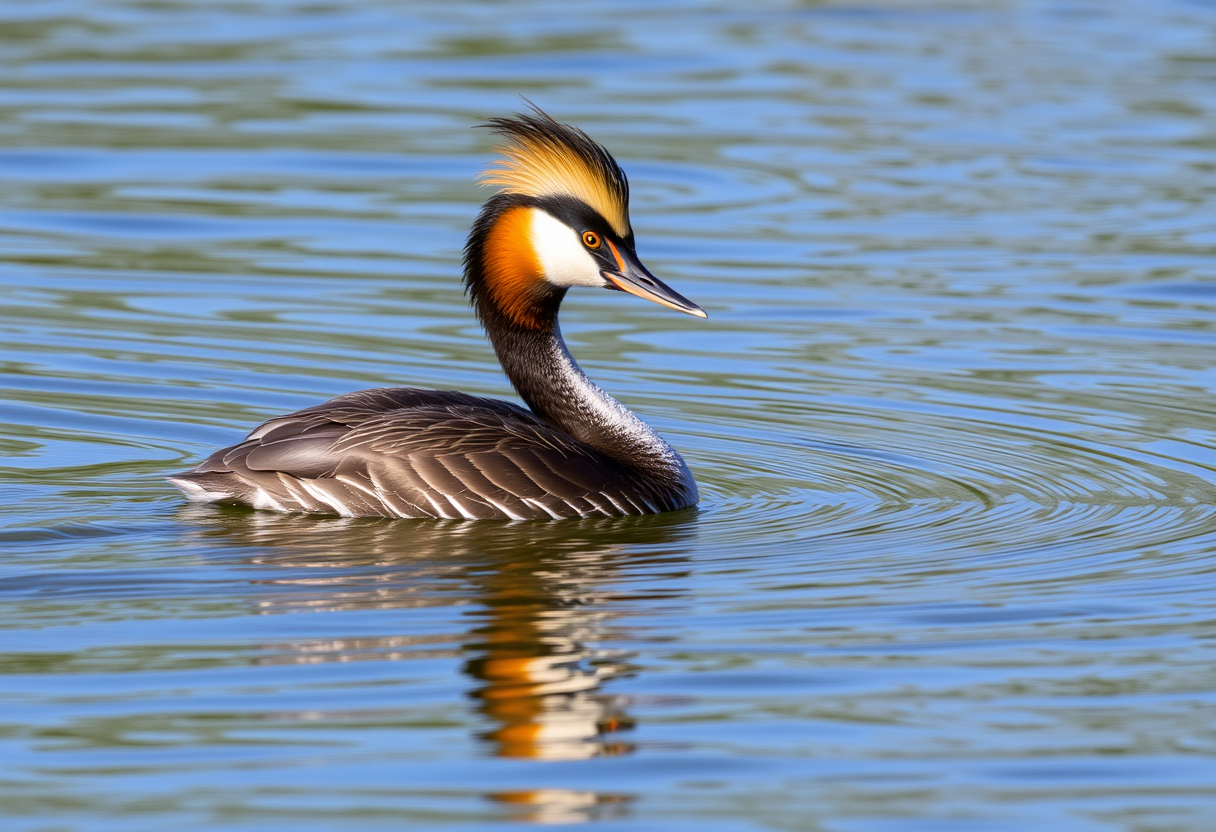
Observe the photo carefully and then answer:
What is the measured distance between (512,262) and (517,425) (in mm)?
695

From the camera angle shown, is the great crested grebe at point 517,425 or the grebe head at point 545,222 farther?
the grebe head at point 545,222

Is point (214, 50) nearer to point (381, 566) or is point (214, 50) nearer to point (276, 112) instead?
point (276, 112)

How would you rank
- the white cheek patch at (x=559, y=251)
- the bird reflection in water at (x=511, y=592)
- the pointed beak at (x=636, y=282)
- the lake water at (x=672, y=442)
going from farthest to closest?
the pointed beak at (x=636, y=282) → the white cheek patch at (x=559, y=251) → the bird reflection in water at (x=511, y=592) → the lake water at (x=672, y=442)

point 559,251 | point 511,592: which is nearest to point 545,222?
point 559,251

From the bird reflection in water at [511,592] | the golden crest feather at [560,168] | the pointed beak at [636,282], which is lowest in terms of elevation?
the bird reflection in water at [511,592]

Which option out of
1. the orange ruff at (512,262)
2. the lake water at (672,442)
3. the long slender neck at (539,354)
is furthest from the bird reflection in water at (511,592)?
the orange ruff at (512,262)

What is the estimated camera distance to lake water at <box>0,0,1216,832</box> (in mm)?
6250

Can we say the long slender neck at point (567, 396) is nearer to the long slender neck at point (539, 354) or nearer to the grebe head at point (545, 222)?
the long slender neck at point (539, 354)

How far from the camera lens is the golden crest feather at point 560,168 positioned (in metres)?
9.12

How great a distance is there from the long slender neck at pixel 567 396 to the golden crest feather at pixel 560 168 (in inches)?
18.6

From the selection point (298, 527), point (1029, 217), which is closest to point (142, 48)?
point (1029, 217)

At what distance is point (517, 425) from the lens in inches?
356

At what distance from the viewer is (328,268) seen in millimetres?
14430

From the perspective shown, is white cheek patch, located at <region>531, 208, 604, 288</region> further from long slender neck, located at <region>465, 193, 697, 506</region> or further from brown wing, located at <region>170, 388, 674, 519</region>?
brown wing, located at <region>170, 388, 674, 519</region>
